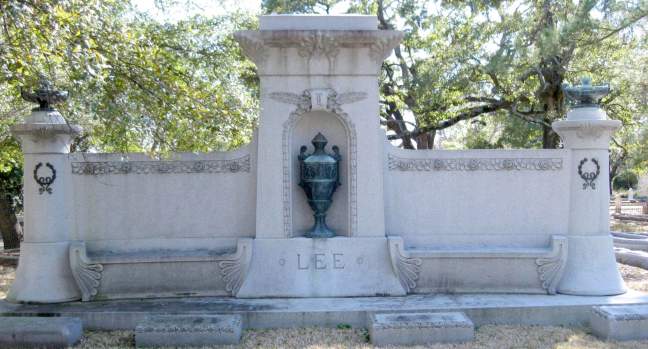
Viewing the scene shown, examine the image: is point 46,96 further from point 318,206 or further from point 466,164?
point 466,164

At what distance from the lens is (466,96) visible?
16094mm

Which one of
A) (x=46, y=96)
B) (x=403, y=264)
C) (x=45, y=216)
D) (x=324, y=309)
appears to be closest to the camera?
(x=324, y=309)

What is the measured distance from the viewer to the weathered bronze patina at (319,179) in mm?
7891

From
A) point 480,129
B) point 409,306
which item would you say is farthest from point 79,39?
point 480,129

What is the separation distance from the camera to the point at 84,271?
7785 mm

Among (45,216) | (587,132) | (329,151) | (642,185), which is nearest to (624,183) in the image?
(642,185)

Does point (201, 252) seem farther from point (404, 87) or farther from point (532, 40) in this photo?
point (404, 87)

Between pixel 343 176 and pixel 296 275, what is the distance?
4.74 ft

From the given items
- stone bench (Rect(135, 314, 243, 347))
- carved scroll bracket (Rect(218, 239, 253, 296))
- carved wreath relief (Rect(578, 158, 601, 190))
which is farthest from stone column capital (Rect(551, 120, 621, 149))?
stone bench (Rect(135, 314, 243, 347))

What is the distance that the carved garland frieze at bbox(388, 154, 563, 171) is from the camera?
823 cm

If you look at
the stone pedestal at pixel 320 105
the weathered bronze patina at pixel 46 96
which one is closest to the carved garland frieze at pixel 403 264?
the stone pedestal at pixel 320 105

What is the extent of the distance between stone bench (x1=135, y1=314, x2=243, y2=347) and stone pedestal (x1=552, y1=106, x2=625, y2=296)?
4.36 metres

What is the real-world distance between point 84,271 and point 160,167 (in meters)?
1.61

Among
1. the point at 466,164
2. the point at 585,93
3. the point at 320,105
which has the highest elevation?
the point at 585,93
